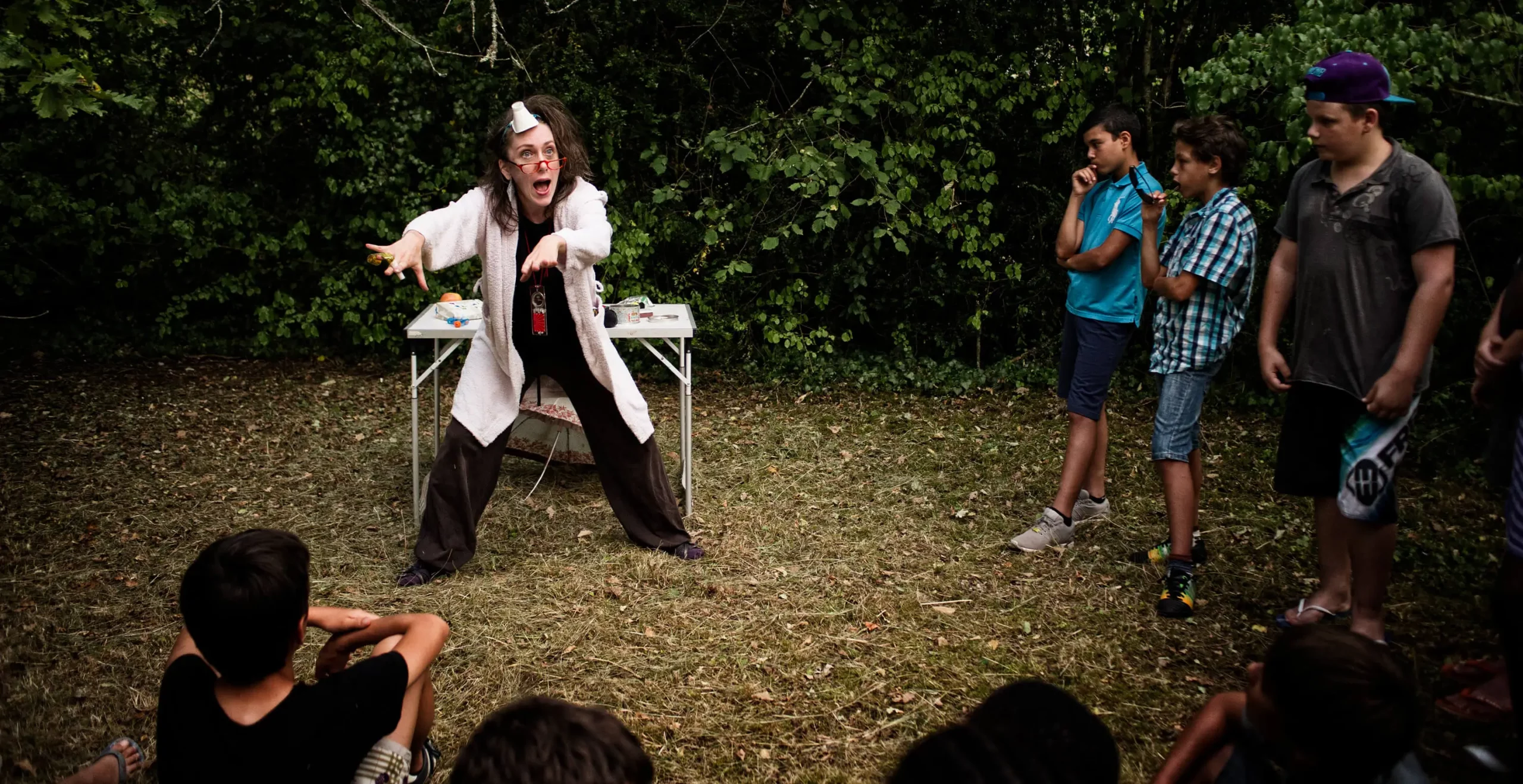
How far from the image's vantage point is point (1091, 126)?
13.6ft

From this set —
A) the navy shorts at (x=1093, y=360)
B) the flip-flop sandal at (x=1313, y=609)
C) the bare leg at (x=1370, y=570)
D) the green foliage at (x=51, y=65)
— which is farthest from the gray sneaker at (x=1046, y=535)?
A: the green foliage at (x=51, y=65)

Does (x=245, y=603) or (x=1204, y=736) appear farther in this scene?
(x=1204, y=736)

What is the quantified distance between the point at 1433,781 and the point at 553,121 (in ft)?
10.8

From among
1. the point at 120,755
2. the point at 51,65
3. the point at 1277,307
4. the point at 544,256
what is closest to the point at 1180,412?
the point at 1277,307

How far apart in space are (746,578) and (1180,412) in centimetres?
166

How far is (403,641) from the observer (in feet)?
7.63

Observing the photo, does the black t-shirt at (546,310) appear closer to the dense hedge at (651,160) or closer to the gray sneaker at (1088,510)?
the gray sneaker at (1088,510)

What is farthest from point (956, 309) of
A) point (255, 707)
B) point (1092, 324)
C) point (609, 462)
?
point (255, 707)

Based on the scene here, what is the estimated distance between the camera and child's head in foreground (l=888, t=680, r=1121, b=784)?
122cm

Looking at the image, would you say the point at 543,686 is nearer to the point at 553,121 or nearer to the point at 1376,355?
the point at 553,121

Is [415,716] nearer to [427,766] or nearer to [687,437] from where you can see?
[427,766]

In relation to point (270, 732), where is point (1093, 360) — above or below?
above

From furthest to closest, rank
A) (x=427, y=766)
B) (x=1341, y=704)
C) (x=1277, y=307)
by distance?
(x=1277, y=307) < (x=427, y=766) < (x=1341, y=704)

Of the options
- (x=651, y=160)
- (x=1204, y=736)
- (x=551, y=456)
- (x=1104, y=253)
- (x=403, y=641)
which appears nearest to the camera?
(x=1204, y=736)
